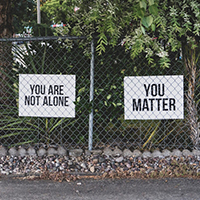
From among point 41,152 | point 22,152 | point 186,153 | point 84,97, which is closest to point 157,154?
point 186,153

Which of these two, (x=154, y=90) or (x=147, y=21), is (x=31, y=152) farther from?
(x=147, y=21)

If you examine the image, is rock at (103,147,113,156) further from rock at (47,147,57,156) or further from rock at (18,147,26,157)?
rock at (18,147,26,157)

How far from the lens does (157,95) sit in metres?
4.16

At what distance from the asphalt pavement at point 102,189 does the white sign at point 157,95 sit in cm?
98

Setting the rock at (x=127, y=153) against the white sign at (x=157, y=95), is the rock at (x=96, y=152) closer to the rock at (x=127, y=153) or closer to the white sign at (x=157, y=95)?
the rock at (x=127, y=153)

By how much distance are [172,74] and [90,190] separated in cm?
216

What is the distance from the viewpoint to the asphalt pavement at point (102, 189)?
320 centimetres

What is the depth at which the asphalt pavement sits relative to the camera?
3.20 metres

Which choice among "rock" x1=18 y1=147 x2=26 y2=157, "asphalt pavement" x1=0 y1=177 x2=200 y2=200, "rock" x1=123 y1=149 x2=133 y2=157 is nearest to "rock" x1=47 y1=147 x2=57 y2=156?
"rock" x1=18 y1=147 x2=26 y2=157

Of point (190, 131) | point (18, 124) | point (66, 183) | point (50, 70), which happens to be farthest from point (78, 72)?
point (190, 131)

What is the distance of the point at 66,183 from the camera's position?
11.7 ft

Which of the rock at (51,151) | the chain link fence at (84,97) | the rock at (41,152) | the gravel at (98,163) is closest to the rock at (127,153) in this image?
the gravel at (98,163)

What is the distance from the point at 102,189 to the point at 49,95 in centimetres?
164

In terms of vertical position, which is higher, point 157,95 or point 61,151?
point 157,95
